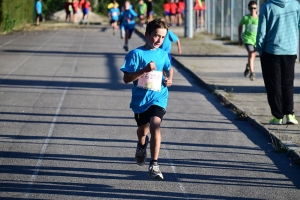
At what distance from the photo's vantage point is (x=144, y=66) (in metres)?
7.84

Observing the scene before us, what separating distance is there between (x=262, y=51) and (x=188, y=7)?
2173 cm

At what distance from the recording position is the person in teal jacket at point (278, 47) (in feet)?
35.9

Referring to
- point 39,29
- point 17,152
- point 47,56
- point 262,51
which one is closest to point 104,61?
point 47,56

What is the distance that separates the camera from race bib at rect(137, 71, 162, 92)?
7824 millimetres

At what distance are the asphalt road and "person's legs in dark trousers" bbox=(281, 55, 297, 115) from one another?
2.06ft

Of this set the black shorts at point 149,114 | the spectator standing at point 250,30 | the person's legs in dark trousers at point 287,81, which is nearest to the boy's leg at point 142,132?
the black shorts at point 149,114

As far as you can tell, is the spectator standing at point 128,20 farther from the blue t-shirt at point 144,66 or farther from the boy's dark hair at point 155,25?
the boy's dark hair at point 155,25

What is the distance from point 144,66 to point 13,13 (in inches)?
1298

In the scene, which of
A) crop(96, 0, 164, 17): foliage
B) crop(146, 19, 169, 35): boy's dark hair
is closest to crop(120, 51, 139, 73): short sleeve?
crop(146, 19, 169, 35): boy's dark hair

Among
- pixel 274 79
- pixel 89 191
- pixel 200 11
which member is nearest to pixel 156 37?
pixel 89 191

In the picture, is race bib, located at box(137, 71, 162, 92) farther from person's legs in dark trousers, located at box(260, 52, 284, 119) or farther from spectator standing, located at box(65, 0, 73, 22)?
spectator standing, located at box(65, 0, 73, 22)

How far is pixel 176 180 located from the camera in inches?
312

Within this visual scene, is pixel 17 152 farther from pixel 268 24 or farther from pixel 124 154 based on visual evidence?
pixel 268 24

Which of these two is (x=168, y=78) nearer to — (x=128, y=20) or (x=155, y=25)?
(x=155, y=25)
